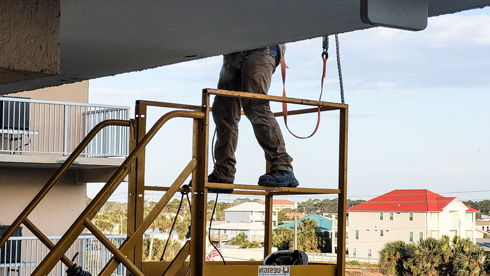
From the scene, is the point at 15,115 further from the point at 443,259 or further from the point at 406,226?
the point at 406,226

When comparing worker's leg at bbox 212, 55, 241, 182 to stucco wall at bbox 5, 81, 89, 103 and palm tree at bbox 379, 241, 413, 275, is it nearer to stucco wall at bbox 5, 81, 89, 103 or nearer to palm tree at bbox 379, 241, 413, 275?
stucco wall at bbox 5, 81, 89, 103

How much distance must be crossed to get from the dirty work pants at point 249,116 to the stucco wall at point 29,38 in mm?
2670

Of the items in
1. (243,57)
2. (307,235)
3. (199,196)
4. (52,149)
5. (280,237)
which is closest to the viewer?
(199,196)

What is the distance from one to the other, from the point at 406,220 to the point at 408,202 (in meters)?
4.63

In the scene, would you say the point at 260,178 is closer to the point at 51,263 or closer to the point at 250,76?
the point at 250,76

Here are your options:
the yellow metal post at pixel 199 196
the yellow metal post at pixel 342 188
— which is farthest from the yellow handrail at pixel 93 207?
the yellow metal post at pixel 342 188

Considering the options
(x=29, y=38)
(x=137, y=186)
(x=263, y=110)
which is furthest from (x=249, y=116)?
(x=29, y=38)

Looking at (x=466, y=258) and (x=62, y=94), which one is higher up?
(x=62, y=94)

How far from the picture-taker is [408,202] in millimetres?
138375

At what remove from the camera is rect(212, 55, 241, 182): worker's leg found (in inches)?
241

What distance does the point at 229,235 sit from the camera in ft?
399

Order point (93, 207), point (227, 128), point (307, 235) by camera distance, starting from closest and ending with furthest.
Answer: point (93, 207), point (227, 128), point (307, 235)

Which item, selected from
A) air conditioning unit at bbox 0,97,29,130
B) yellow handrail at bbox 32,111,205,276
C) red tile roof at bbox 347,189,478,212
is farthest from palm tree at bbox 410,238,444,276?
yellow handrail at bbox 32,111,205,276

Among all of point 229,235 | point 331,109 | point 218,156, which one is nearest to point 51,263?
point 218,156
